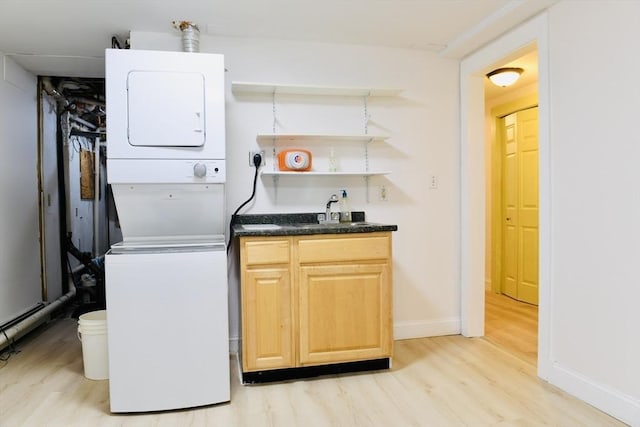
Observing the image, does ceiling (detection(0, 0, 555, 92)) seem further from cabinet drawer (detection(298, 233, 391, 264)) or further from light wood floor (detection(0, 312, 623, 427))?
light wood floor (detection(0, 312, 623, 427))

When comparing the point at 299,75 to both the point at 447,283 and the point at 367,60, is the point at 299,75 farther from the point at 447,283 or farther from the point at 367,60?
the point at 447,283

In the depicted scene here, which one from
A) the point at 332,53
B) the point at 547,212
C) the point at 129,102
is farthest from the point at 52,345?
the point at 547,212

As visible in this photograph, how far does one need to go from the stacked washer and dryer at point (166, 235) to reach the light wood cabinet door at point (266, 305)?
0.63 feet

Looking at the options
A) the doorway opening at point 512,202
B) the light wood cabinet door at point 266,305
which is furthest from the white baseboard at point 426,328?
the light wood cabinet door at point 266,305

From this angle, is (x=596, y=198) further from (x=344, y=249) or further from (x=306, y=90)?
(x=306, y=90)

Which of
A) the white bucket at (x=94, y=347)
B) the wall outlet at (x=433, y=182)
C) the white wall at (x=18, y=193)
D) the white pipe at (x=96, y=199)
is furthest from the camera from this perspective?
the white pipe at (x=96, y=199)

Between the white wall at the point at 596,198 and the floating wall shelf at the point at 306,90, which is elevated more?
the floating wall shelf at the point at 306,90

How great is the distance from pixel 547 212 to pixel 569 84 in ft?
2.38

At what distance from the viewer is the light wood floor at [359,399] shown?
1.84 m

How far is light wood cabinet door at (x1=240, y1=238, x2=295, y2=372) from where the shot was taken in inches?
85.4

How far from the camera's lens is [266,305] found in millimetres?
2195

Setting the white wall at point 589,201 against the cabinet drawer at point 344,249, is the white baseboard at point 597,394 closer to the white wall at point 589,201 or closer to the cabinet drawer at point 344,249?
the white wall at point 589,201

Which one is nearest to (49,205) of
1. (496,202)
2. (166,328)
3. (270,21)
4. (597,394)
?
(166,328)

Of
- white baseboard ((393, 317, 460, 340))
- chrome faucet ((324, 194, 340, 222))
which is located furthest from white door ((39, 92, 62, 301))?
white baseboard ((393, 317, 460, 340))
